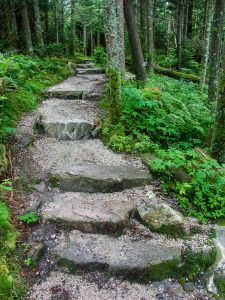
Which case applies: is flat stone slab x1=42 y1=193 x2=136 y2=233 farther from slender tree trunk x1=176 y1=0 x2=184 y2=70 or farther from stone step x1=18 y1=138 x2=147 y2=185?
slender tree trunk x1=176 y1=0 x2=184 y2=70

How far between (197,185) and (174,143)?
5.88 ft

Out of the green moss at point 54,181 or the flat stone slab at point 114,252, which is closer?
the flat stone slab at point 114,252

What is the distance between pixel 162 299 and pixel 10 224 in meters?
2.14

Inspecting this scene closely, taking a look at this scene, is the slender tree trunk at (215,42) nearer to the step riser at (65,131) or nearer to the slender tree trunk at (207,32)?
the slender tree trunk at (207,32)

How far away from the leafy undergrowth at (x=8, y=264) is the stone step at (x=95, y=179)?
3.91 feet

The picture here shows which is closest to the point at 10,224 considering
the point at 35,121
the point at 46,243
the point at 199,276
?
the point at 46,243

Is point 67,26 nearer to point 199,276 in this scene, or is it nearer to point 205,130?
point 205,130

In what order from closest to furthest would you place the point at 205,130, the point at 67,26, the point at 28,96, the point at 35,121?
1. the point at 35,121
2. the point at 205,130
3. the point at 28,96
4. the point at 67,26

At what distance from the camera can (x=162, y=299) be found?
10.5 feet

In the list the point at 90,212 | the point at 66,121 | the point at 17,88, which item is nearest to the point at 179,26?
the point at 17,88

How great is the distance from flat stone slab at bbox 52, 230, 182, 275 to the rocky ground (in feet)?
0.04

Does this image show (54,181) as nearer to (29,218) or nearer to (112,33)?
(29,218)

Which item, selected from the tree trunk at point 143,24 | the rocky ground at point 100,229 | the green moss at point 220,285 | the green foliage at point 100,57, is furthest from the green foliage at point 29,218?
the tree trunk at point 143,24

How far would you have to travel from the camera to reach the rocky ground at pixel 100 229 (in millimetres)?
3336
